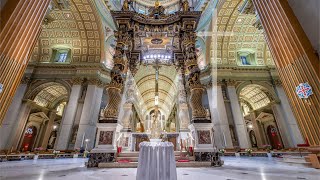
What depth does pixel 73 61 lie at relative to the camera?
53.1ft

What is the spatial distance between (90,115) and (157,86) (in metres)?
9.24

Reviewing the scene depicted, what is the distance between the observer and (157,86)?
7.84 meters

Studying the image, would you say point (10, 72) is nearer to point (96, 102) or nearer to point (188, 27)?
point (188, 27)

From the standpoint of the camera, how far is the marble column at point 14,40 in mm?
4453

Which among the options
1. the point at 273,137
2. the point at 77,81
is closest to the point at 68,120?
the point at 77,81

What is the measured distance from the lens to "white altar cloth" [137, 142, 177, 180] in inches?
110

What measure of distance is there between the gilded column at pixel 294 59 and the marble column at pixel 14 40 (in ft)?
30.0

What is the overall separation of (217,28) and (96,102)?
14.7 meters

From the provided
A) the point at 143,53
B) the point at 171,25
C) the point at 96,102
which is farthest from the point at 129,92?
the point at 171,25

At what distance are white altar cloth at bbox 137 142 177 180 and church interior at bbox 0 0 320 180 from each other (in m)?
0.02

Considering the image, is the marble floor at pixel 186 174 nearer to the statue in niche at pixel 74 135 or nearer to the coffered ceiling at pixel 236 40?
the statue in niche at pixel 74 135

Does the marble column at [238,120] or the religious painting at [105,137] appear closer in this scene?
the religious painting at [105,137]

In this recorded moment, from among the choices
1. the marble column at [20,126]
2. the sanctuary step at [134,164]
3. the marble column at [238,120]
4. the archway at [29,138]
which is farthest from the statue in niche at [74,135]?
the marble column at [238,120]

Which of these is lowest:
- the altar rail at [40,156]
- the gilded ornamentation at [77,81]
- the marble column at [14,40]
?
the altar rail at [40,156]
